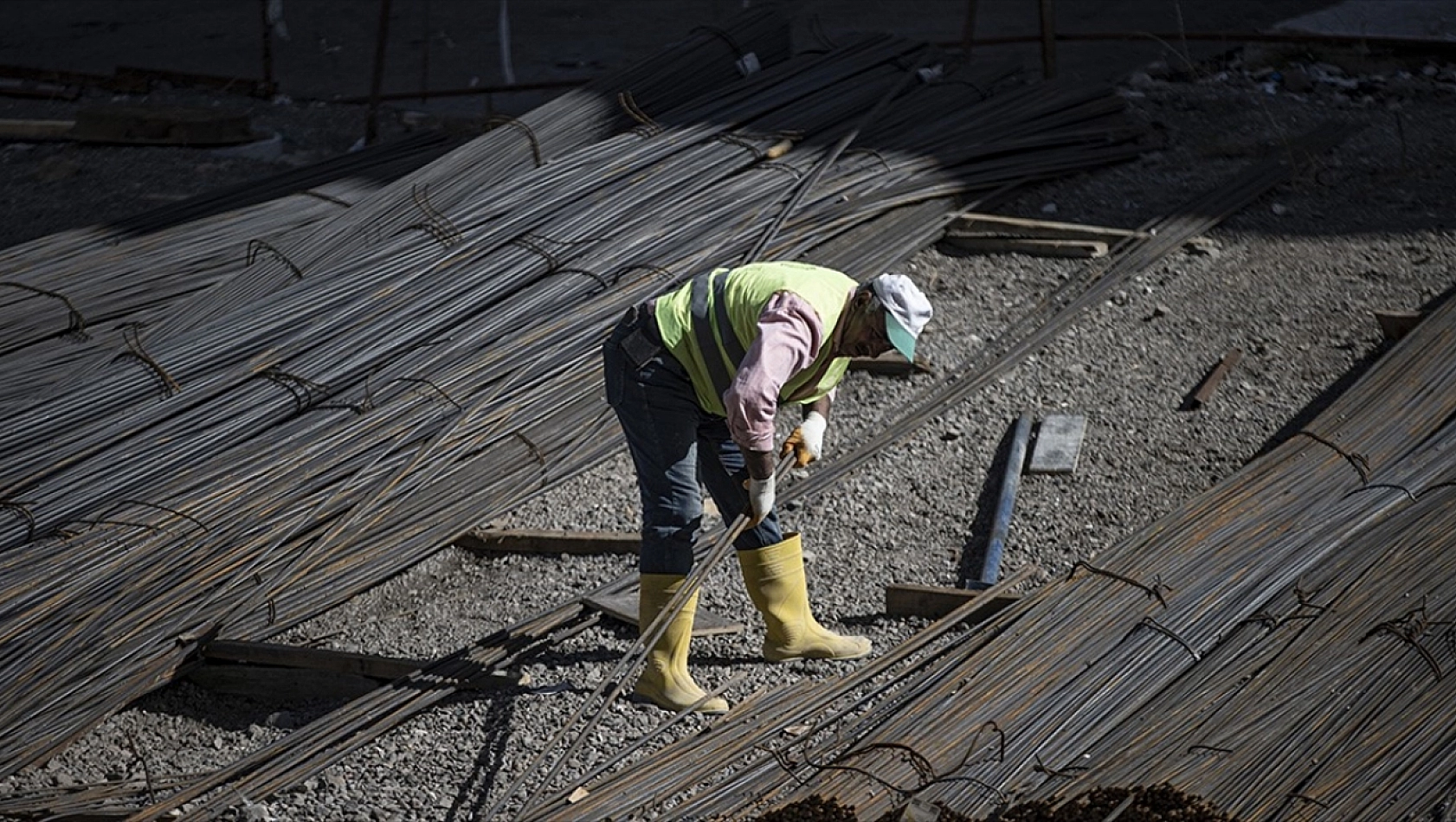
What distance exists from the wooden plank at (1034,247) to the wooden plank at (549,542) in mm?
2777

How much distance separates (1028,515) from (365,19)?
942 cm

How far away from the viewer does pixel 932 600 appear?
4.95 meters

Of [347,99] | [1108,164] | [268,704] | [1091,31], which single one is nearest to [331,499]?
[268,704]

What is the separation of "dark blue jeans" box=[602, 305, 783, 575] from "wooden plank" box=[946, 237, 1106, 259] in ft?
10.8

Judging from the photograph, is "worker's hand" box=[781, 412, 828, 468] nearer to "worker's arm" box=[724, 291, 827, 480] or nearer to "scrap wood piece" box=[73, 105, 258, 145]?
"worker's arm" box=[724, 291, 827, 480]

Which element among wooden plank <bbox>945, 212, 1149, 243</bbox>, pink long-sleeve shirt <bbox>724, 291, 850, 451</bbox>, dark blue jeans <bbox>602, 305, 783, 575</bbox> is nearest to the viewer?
pink long-sleeve shirt <bbox>724, 291, 850, 451</bbox>

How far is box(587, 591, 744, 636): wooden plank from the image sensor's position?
5.01m

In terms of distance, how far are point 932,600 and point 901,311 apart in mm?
1360

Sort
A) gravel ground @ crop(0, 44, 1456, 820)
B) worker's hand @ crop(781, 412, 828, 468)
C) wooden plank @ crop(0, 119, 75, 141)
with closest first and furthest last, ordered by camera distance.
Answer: worker's hand @ crop(781, 412, 828, 468), gravel ground @ crop(0, 44, 1456, 820), wooden plank @ crop(0, 119, 75, 141)

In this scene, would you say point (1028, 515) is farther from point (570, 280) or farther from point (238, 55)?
point (238, 55)

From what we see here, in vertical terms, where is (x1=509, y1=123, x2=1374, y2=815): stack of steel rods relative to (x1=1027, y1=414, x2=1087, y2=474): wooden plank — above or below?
above

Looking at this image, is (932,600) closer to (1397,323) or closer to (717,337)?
(717,337)

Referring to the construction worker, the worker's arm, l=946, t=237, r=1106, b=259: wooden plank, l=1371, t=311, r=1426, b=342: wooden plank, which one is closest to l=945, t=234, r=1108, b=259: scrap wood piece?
l=946, t=237, r=1106, b=259: wooden plank

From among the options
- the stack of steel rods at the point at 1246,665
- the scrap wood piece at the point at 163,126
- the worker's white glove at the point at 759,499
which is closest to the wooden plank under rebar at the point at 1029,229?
the stack of steel rods at the point at 1246,665
